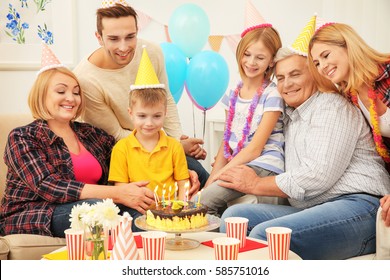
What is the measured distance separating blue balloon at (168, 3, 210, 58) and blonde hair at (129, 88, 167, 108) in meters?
1.44

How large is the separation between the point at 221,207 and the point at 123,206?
0.45 meters

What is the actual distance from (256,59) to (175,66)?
1329mm

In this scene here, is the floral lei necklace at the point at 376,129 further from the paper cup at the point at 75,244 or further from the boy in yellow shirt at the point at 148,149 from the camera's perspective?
the paper cup at the point at 75,244

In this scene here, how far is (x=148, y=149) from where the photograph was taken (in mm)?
2785

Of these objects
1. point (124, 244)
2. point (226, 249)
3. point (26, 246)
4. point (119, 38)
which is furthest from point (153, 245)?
point (119, 38)

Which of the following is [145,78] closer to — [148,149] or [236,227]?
[148,149]

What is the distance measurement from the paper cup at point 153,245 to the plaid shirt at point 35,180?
0.84m

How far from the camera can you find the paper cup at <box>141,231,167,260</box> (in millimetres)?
1786

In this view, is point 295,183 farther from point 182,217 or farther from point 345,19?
point 345,19

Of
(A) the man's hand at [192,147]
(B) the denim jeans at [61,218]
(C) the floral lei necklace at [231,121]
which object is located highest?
(C) the floral lei necklace at [231,121]

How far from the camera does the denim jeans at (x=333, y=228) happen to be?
224cm

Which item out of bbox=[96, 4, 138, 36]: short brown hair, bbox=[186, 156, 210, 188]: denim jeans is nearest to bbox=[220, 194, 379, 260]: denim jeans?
bbox=[186, 156, 210, 188]: denim jeans

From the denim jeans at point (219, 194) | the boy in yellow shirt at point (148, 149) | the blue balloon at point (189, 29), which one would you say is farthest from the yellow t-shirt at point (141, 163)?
the blue balloon at point (189, 29)

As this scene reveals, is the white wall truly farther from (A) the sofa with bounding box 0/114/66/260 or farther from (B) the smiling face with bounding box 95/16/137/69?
(A) the sofa with bounding box 0/114/66/260
